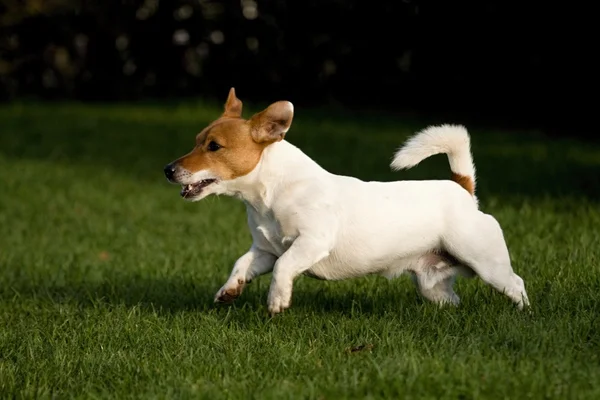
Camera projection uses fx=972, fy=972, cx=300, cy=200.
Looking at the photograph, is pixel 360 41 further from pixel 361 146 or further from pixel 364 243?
pixel 364 243

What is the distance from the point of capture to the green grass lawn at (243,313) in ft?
13.6

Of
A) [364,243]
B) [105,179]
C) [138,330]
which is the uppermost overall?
[364,243]

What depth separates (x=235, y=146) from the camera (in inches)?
204

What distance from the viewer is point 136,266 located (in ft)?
26.1

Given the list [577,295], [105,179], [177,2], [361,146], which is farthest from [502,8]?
[577,295]

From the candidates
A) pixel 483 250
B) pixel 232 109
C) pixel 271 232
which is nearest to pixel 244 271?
pixel 271 232

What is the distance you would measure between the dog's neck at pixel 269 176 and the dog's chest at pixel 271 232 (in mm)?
66

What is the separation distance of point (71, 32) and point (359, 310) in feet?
53.1

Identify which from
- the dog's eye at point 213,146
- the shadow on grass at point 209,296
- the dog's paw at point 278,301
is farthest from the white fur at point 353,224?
Answer: the shadow on grass at point 209,296

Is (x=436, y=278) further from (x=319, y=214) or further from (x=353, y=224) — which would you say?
(x=319, y=214)

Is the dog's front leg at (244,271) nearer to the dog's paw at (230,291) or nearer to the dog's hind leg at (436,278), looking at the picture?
the dog's paw at (230,291)

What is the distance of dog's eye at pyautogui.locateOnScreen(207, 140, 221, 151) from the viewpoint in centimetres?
518

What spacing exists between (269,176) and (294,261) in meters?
0.51

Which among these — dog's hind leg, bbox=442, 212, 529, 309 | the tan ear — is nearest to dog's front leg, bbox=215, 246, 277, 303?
the tan ear
